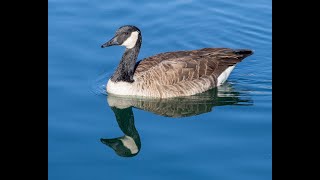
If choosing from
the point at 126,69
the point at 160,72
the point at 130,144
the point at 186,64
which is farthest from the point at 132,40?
the point at 130,144

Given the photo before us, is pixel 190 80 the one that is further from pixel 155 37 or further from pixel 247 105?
pixel 155 37

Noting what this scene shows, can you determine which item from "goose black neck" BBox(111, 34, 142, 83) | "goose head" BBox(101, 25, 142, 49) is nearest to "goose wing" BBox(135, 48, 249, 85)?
"goose black neck" BBox(111, 34, 142, 83)

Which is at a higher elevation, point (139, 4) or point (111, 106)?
point (139, 4)

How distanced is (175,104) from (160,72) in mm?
661

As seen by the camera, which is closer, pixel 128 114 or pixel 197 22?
pixel 128 114

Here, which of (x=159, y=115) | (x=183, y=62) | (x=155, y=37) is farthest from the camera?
(x=155, y=37)

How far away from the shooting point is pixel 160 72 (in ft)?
39.4

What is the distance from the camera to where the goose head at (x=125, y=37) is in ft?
39.1

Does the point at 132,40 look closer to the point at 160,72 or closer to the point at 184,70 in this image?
the point at 160,72

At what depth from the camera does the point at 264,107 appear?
449 inches

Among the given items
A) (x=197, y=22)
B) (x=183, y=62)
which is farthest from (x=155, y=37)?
(x=183, y=62)

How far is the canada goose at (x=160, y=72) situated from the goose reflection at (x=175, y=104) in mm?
123

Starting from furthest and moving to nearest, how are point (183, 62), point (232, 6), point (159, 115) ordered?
point (232, 6) → point (183, 62) → point (159, 115)

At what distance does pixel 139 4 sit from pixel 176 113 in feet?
16.2
